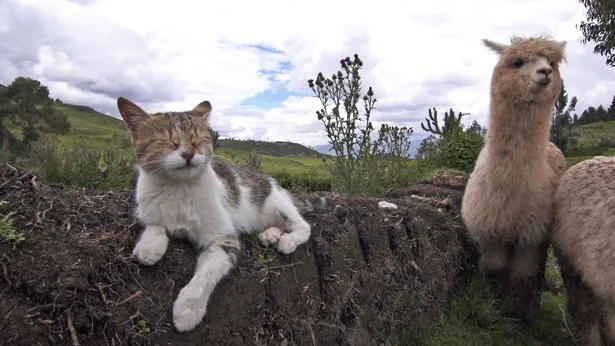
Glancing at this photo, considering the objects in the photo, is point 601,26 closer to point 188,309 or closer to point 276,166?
point 276,166

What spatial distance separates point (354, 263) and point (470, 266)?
258 centimetres

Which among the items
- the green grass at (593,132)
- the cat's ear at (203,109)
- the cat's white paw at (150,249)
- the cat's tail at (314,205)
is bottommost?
the cat's white paw at (150,249)

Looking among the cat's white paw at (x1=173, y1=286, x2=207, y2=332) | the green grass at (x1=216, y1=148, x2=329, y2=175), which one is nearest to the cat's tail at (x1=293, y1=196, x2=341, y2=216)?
the cat's white paw at (x1=173, y1=286, x2=207, y2=332)

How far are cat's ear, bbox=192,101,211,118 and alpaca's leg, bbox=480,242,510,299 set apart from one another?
A: 384 cm

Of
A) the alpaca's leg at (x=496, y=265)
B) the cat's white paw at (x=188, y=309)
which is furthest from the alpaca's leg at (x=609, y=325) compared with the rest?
the cat's white paw at (x=188, y=309)

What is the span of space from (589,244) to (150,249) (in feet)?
13.7

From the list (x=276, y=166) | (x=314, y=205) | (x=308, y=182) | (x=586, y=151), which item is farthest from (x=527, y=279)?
(x=586, y=151)

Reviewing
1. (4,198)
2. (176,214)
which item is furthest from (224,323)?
(4,198)

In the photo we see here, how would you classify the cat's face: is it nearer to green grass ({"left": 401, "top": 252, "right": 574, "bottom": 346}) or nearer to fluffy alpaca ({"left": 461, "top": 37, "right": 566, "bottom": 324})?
green grass ({"left": 401, "top": 252, "right": 574, "bottom": 346})

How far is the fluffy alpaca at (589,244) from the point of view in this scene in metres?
4.75

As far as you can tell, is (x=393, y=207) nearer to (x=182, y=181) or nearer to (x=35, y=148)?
(x=182, y=181)

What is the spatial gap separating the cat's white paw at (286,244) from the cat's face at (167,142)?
96 cm

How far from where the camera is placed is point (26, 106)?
35.8 m

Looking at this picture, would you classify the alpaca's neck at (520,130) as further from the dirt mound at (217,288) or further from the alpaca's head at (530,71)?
the dirt mound at (217,288)
